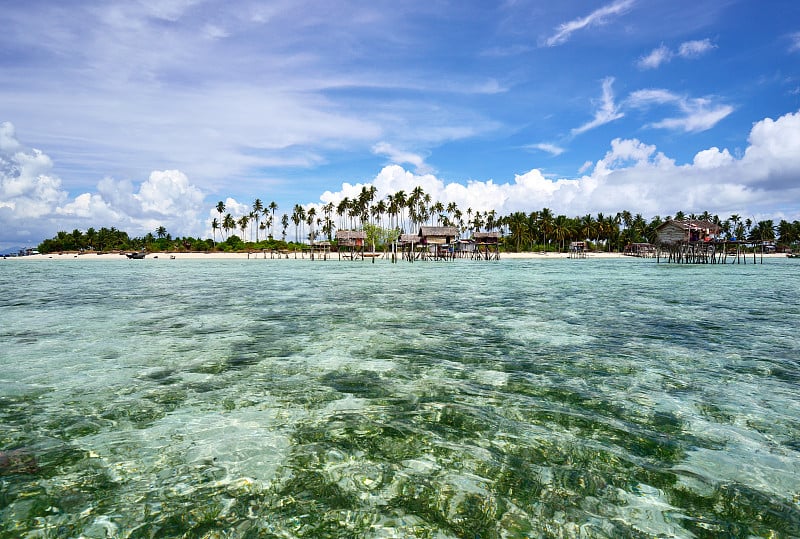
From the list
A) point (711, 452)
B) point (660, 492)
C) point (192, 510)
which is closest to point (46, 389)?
point (192, 510)

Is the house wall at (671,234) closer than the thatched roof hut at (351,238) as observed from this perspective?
Yes

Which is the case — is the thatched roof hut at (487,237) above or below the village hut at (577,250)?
above

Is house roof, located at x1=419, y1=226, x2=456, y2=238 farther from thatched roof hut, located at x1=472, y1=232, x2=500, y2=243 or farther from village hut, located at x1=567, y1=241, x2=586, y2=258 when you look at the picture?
village hut, located at x1=567, y1=241, x2=586, y2=258

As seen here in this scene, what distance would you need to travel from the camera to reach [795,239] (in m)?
125

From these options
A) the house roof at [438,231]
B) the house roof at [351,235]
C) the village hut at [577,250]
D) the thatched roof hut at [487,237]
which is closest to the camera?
the house roof at [438,231]

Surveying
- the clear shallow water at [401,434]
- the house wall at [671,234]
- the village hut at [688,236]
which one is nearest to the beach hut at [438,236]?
the house wall at [671,234]

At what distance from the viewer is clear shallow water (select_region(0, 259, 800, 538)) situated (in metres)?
3.58

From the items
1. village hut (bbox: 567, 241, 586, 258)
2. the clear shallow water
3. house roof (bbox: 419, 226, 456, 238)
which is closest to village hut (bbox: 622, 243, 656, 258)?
village hut (bbox: 567, 241, 586, 258)

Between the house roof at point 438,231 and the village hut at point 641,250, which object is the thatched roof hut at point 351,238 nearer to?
the house roof at point 438,231

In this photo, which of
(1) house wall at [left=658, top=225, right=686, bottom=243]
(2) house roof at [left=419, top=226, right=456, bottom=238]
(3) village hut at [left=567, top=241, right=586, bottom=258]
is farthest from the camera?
(3) village hut at [left=567, top=241, right=586, bottom=258]

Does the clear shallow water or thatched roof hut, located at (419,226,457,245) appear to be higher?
thatched roof hut, located at (419,226,457,245)

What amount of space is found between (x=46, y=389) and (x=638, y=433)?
8786 millimetres

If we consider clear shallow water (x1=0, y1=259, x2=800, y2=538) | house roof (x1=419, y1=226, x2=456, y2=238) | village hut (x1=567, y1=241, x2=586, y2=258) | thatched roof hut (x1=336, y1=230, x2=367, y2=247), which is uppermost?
house roof (x1=419, y1=226, x2=456, y2=238)

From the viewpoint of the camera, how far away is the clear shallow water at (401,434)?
11.7 feet
